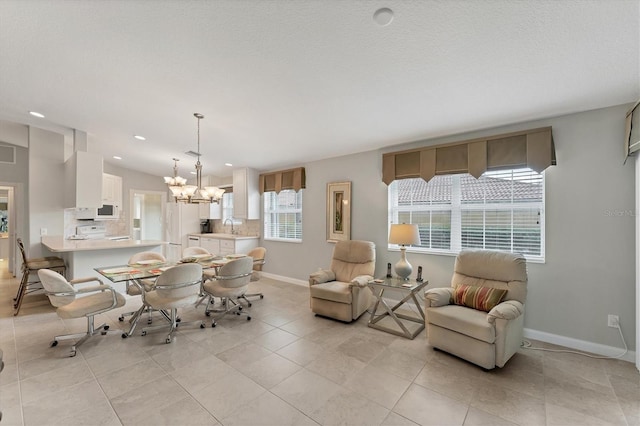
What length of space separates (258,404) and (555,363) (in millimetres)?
2716

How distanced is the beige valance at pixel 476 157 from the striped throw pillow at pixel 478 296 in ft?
4.51

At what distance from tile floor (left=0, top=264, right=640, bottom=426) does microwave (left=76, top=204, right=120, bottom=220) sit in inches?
123

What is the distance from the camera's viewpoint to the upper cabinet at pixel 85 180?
439cm

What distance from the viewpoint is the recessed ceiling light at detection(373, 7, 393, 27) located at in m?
1.67

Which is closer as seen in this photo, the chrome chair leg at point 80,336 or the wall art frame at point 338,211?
the chrome chair leg at point 80,336

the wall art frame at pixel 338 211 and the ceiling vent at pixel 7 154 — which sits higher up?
the ceiling vent at pixel 7 154

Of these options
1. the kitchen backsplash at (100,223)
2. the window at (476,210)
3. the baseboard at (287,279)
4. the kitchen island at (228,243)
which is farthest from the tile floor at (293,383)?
the kitchen backsplash at (100,223)

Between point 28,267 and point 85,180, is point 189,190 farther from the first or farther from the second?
point 28,267

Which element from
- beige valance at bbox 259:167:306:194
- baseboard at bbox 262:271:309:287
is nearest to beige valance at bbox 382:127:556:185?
beige valance at bbox 259:167:306:194

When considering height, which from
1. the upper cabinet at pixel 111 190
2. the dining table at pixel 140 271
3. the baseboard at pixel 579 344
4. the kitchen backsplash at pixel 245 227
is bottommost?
the baseboard at pixel 579 344

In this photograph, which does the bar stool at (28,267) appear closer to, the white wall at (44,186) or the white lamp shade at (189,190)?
the white wall at (44,186)

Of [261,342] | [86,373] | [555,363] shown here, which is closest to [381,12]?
[261,342]

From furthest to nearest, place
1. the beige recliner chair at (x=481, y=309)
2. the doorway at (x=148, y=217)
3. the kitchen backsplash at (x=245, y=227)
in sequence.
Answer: the doorway at (x=148, y=217) → the kitchen backsplash at (x=245, y=227) → the beige recliner chair at (x=481, y=309)

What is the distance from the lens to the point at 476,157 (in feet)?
10.8
